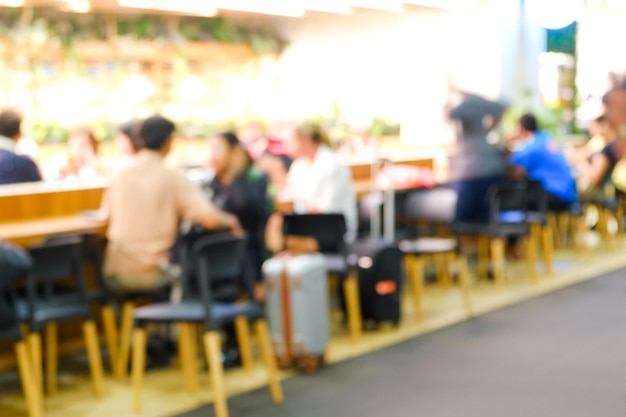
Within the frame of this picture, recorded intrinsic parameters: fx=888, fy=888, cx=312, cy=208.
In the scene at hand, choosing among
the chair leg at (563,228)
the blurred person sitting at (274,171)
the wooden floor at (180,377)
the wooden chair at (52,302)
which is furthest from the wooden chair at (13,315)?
the chair leg at (563,228)

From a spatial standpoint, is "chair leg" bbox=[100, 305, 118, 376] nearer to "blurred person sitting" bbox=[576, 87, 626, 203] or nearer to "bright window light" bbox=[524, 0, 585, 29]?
"blurred person sitting" bbox=[576, 87, 626, 203]

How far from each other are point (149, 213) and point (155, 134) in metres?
0.43

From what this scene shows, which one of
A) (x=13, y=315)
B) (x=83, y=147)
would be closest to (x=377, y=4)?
(x=83, y=147)

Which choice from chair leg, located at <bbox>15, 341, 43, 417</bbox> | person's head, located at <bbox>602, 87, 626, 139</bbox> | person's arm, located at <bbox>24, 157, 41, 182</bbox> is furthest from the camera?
person's arm, located at <bbox>24, 157, 41, 182</bbox>

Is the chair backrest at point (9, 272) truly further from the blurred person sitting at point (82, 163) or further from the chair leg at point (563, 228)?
the chair leg at point (563, 228)

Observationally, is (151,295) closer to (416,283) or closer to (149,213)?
(149,213)

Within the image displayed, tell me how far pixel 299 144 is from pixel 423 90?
6.23m

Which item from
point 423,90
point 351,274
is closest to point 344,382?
point 351,274

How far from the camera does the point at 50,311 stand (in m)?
4.31

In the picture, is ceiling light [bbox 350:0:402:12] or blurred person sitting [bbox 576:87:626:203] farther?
ceiling light [bbox 350:0:402:12]

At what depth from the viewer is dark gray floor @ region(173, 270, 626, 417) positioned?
4.25 metres

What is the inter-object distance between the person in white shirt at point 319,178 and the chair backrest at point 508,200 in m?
1.56

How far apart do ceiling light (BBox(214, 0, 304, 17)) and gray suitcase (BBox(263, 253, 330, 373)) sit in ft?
14.7

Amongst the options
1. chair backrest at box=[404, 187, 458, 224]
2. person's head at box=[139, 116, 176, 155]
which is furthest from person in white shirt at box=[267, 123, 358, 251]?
person's head at box=[139, 116, 176, 155]
